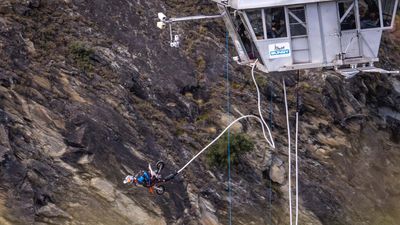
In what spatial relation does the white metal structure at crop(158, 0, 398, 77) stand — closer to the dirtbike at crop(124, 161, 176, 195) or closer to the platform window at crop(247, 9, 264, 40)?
the platform window at crop(247, 9, 264, 40)

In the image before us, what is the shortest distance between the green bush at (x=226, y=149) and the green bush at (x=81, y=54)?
4.74m

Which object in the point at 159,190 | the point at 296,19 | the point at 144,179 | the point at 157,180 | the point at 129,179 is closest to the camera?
the point at 296,19

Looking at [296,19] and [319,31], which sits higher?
[296,19]

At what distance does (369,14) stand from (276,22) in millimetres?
2414

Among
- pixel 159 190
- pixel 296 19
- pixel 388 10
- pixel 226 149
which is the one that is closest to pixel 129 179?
pixel 159 190

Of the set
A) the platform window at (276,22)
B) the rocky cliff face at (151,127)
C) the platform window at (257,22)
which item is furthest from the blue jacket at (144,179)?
the platform window at (276,22)

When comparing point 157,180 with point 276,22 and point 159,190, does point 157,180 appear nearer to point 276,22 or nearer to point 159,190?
point 159,190

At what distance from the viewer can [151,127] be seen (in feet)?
64.4

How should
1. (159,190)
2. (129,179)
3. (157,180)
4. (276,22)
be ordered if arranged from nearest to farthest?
(276,22) < (129,179) < (157,180) < (159,190)

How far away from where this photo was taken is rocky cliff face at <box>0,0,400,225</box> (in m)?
16.7

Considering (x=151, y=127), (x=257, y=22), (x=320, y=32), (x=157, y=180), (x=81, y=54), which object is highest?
(x=257, y=22)

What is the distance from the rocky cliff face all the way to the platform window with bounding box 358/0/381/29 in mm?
2787

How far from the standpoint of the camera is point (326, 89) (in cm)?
2433

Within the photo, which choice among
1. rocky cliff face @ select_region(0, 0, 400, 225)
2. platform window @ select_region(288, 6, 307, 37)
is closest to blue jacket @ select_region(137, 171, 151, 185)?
rocky cliff face @ select_region(0, 0, 400, 225)
